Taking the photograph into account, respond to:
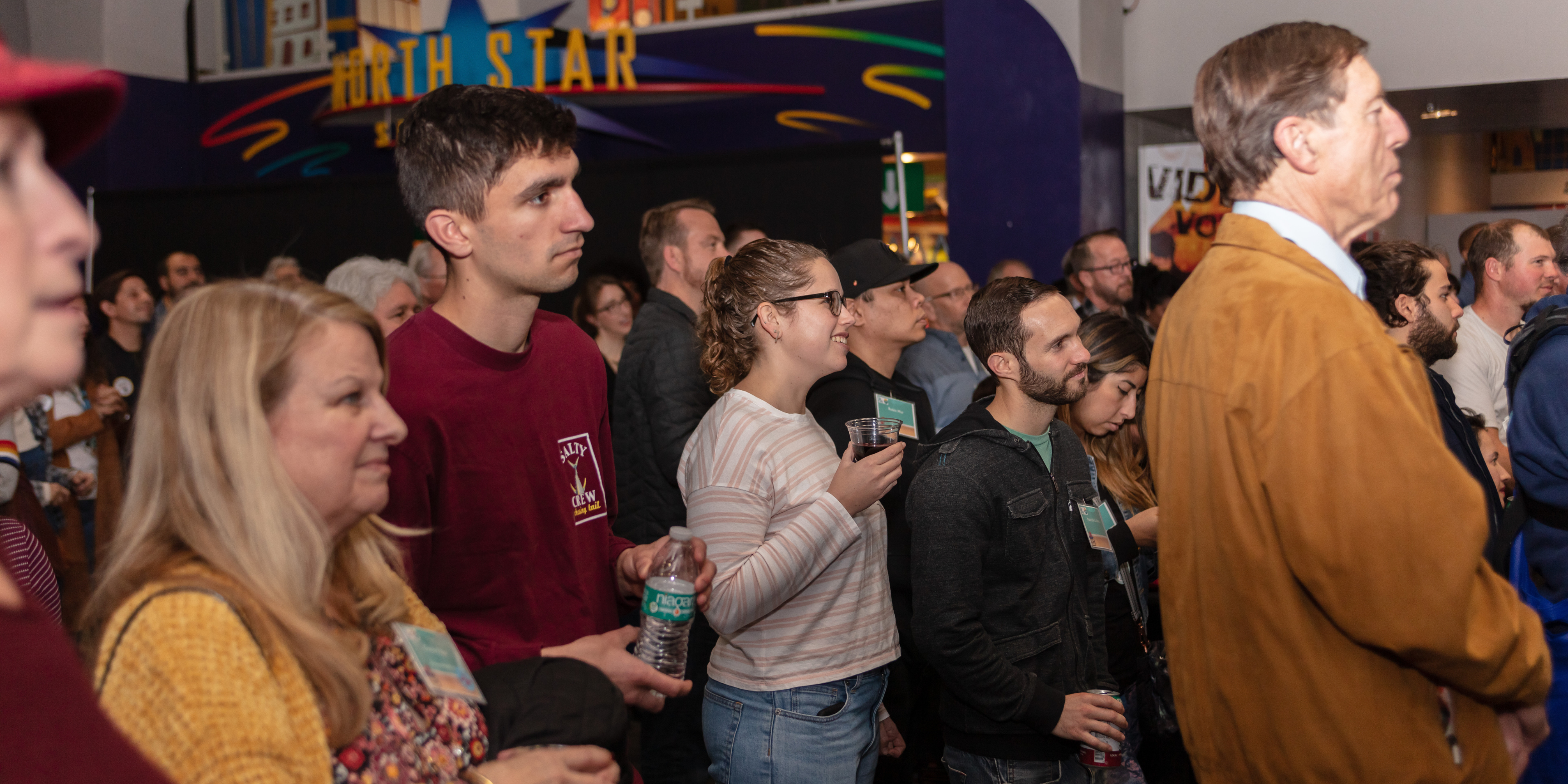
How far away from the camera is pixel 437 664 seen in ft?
4.05

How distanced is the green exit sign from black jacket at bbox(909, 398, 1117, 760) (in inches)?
148

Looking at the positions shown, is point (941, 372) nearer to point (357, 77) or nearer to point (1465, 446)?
point (1465, 446)

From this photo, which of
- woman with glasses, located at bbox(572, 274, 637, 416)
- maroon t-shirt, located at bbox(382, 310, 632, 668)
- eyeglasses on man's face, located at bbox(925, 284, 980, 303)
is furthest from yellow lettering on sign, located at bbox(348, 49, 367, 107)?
maroon t-shirt, located at bbox(382, 310, 632, 668)

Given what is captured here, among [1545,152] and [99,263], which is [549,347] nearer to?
[99,263]

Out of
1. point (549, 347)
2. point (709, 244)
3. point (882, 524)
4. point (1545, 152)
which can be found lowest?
point (882, 524)

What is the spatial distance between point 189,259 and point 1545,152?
12353 millimetres

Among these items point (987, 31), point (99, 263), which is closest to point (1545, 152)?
point (987, 31)

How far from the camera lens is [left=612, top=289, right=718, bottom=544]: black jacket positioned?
10.6 feet

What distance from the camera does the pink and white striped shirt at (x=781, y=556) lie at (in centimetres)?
194

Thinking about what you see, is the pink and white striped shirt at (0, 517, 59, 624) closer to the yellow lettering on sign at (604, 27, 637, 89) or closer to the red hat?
the red hat

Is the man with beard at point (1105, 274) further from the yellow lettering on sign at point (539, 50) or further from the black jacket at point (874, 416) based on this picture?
the yellow lettering on sign at point (539, 50)

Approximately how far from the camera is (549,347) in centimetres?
182

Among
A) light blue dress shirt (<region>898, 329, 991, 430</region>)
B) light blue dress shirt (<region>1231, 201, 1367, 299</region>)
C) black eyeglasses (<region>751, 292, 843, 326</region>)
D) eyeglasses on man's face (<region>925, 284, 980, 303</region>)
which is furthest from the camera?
eyeglasses on man's face (<region>925, 284, 980, 303</region>)

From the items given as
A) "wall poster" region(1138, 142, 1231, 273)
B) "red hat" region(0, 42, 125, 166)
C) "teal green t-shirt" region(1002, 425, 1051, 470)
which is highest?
"wall poster" region(1138, 142, 1231, 273)
